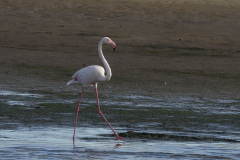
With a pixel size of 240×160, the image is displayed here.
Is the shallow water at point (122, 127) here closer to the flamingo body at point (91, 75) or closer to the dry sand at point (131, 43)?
the flamingo body at point (91, 75)

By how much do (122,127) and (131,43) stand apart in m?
9.54

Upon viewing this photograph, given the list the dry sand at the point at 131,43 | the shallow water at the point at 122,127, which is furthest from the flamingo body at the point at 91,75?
the dry sand at the point at 131,43

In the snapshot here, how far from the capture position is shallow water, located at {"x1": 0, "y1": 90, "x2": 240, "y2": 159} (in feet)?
24.5

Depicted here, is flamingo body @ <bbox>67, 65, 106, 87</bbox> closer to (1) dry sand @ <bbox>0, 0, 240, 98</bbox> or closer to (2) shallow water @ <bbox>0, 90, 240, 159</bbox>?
(2) shallow water @ <bbox>0, 90, 240, 159</bbox>

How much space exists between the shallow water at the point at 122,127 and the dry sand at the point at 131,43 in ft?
5.17

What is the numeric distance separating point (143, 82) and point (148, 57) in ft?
10.3

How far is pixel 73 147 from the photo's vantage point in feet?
25.3

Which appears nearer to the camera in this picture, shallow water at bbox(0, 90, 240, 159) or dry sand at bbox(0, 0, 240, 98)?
shallow water at bbox(0, 90, 240, 159)

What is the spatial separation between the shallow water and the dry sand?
1574 mm

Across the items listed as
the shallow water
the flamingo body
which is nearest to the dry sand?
the shallow water

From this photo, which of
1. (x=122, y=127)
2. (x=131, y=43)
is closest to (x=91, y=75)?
(x=122, y=127)

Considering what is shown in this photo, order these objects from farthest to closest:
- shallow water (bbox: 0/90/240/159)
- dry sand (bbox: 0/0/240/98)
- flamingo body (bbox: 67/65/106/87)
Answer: dry sand (bbox: 0/0/240/98) → flamingo body (bbox: 67/65/106/87) → shallow water (bbox: 0/90/240/159)

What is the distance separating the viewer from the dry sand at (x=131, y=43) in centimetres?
1412

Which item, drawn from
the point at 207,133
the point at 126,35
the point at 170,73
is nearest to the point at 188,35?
the point at 126,35
